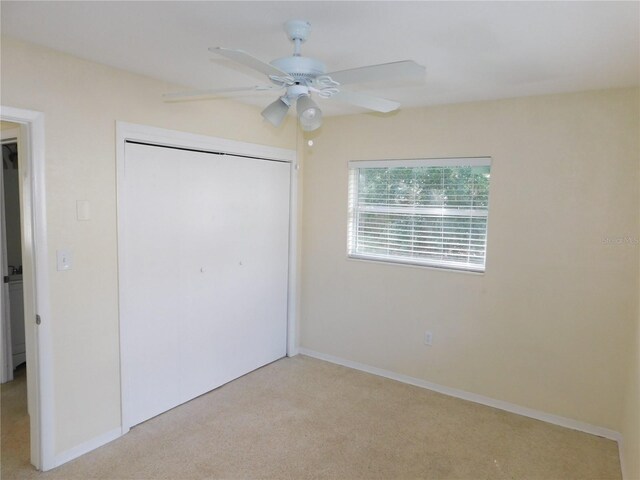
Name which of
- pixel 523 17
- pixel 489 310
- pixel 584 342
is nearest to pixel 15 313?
pixel 489 310

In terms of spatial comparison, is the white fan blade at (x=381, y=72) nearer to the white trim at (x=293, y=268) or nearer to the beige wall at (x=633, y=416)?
the beige wall at (x=633, y=416)

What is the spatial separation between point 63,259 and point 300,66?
1.71m

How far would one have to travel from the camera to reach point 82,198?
8.19 ft

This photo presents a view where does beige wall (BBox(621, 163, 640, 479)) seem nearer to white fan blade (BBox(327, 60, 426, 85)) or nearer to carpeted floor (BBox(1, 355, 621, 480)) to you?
carpeted floor (BBox(1, 355, 621, 480))

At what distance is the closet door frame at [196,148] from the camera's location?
269 cm

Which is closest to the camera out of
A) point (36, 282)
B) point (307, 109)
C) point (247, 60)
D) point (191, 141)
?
point (247, 60)

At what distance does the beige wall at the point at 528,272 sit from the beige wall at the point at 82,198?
194cm

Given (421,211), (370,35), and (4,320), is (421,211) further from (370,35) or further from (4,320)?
(4,320)

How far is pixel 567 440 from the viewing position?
2.86 metres

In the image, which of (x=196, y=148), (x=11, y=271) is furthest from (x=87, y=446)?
(x=196, y=148)

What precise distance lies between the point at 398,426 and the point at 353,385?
68 centimetres

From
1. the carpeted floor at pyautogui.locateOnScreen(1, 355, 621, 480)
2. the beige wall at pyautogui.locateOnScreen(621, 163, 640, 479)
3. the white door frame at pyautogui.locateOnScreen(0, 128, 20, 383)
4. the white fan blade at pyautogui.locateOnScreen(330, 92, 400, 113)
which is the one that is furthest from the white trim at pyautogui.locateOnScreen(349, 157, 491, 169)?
the white door frame at pyautogui.locateOnScreen(0, 128, 20, 383)

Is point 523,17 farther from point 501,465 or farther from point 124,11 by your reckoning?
point 501,465

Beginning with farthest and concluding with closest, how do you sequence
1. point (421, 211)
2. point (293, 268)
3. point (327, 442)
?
point (293, 268) → point (421, 211) → point (327, 442)
